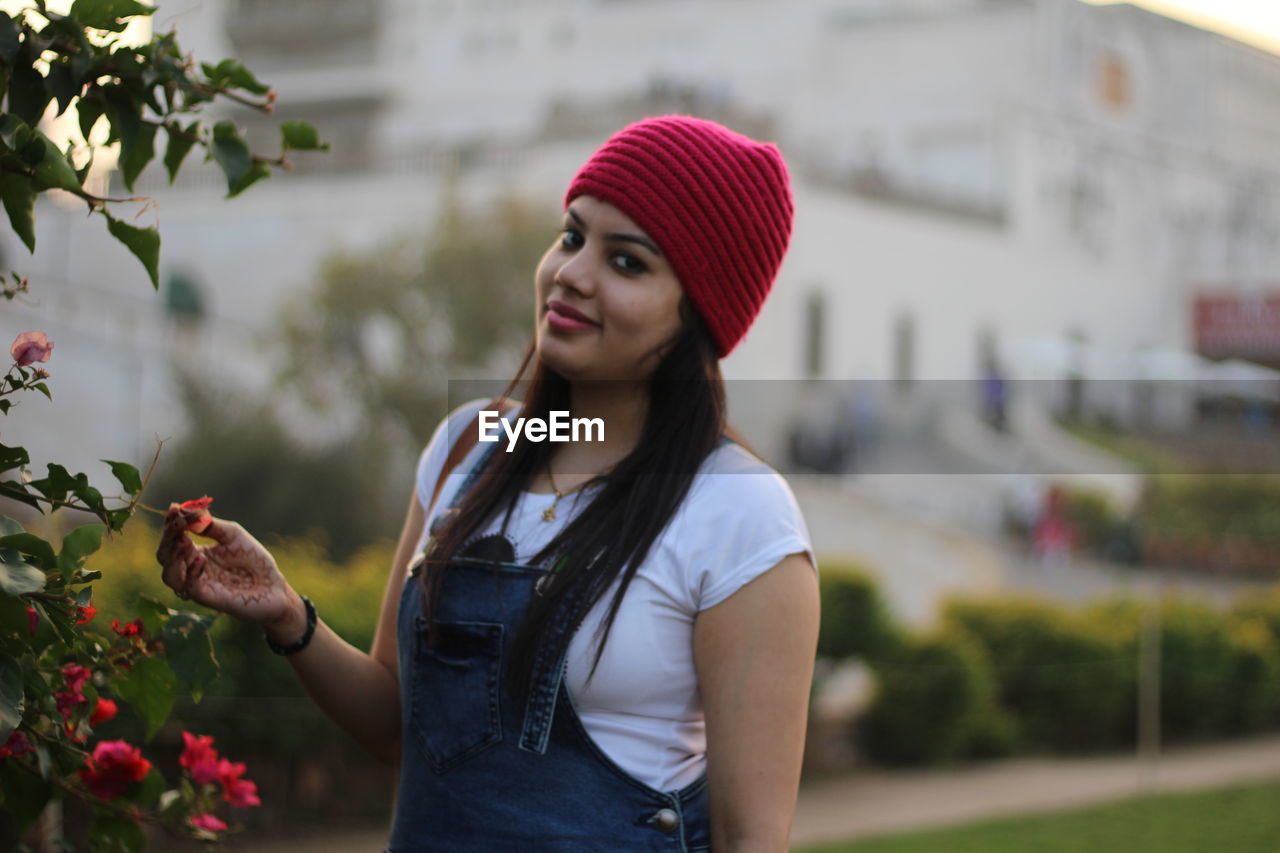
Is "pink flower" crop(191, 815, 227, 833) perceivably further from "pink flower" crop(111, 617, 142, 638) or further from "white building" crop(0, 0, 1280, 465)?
"white building" crop(0, 0, 1280, 465)

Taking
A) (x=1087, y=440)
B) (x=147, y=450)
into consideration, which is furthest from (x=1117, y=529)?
(x=147, y=450)

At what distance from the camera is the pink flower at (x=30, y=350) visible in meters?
1.50

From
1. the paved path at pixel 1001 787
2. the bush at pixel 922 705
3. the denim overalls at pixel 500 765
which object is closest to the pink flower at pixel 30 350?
the denim overalls at pixel 500 765

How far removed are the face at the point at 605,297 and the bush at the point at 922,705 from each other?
298 inches

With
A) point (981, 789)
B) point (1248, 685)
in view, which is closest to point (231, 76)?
point (981, 789)

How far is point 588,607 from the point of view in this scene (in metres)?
1.78

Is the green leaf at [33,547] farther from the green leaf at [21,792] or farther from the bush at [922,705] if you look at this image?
the bush at [922,705]

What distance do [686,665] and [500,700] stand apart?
220 mm

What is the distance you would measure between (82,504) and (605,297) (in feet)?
2.10

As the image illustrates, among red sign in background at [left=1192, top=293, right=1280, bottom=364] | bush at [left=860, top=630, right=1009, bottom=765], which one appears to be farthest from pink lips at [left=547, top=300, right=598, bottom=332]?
red sign in background at [left=1192, top=293, right=1280, bottom=364]

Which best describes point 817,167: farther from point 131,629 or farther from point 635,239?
point 131,629

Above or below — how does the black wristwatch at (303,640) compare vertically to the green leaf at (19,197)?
below

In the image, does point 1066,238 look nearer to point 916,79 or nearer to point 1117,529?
point 916,79

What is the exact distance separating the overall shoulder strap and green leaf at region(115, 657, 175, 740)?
470 mm
